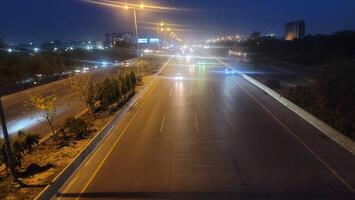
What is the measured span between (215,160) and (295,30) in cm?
11957

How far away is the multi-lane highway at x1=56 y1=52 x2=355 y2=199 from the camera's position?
12.1 meters

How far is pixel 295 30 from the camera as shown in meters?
129

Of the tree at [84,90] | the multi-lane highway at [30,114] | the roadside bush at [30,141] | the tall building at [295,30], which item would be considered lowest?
the multi-lane highway at [30,114]

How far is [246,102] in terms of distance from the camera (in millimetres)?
30125

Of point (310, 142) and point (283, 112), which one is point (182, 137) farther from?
point (283, 112)

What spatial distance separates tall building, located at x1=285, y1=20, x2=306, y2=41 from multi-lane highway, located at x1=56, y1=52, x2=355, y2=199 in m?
103

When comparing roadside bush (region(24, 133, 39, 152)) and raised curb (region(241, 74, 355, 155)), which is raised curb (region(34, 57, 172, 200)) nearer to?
roadside bush (region(24, 133, 39, 152))

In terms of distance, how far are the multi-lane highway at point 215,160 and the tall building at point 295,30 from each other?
10342cm

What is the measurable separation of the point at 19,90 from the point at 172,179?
3559cm

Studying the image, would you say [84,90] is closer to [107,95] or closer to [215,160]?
[107,95]

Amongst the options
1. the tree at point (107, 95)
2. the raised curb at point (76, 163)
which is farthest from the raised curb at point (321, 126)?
the tree at point (107, 95)

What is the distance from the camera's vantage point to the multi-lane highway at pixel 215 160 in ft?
39.8

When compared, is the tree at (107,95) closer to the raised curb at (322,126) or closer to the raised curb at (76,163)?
the raised curb at (76,163)

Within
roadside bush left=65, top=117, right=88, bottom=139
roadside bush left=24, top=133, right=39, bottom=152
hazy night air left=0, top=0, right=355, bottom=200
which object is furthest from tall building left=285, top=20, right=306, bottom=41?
roadside bush left=24, top=133, right=39, bottom=152
